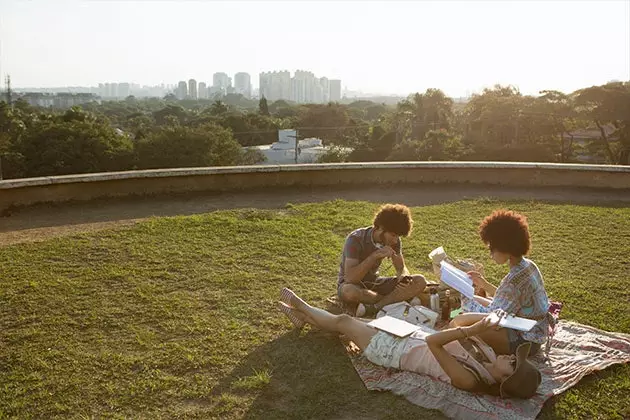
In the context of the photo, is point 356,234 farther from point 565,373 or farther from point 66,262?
point 66,262

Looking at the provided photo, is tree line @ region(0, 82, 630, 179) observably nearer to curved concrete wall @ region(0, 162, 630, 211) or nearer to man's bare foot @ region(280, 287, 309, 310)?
curved concrete wall @ region(0, 162, 630, 211)

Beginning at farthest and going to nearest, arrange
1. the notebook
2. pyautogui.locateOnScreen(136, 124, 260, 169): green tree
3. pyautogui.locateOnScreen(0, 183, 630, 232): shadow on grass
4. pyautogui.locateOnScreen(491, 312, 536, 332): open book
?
1. pyautogui.locateOnScreen(136, 124, 260, 169): green tree
2. pyautogui.locateOnScreen(0, 183, 630, 232): shadow on grass
3. the notebook
4. pyautogui.locateOnScreen(491, 312, 536, 332): open book

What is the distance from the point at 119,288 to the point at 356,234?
8.73 feet

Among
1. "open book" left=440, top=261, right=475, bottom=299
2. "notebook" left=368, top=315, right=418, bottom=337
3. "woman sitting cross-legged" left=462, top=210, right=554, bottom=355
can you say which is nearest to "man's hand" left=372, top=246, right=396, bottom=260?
"open book" left=440, top=261, right=475, bottom=299

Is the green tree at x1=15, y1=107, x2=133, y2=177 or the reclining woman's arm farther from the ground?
the green tree at x1=15, y1=107, x2=133, y2=177

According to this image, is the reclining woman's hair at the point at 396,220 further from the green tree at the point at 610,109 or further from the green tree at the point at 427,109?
the green tree at the point at 427,109

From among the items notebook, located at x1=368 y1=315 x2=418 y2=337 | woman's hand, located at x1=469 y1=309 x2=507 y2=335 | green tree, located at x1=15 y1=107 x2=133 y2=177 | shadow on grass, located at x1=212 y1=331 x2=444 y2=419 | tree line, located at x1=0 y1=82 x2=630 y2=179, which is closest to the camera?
woman's hand, located at x1=469 y1=309 x2=507 y2=335

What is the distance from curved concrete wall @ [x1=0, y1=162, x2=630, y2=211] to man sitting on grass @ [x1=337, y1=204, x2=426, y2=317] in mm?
5864

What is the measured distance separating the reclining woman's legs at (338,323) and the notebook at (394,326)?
79 millimetres

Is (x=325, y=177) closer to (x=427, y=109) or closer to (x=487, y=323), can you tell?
(x=487, y=323)

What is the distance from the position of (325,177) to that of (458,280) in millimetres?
6910

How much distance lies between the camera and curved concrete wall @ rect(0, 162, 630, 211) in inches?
394

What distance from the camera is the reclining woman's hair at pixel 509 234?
4.37m

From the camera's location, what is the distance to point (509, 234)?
14.4 feet
